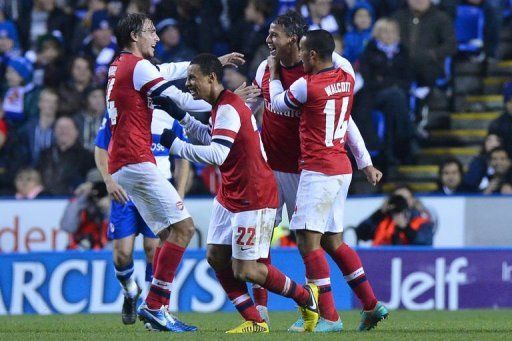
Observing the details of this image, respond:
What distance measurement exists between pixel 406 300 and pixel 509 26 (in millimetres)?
5697

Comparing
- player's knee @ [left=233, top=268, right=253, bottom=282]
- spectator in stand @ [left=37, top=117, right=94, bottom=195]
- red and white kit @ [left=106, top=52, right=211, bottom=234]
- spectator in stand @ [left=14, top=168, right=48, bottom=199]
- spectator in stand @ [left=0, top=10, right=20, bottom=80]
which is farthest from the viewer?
spectator in stand @ [left=0, top=10, right=20, bottom=80]

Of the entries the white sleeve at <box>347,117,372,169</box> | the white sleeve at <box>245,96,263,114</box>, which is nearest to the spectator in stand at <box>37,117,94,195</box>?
the white sleeve at <box>245,96,263,114</box>

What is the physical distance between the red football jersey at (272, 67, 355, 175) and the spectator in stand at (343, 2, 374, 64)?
775cm

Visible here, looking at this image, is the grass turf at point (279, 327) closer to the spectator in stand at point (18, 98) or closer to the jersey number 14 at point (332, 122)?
the jersey number 14 at point (332, 122)

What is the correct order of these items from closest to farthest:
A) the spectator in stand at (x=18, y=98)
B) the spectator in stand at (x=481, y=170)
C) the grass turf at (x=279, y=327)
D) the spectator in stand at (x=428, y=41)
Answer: the grass turf at (x=279, y=327)
the spectator in stand at (x=481, y=170)
the spectator in stand at (x=428, y=41)
the spectator in stand at (x=18, y=98)

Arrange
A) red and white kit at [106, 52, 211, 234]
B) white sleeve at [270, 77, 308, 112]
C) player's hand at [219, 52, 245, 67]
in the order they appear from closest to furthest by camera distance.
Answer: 1. white sleeve at [270, 77, 308, 112]
2. red and white kit at [106, 52, 211, 234]
3. player's hand at [219, 52, 245, 67]

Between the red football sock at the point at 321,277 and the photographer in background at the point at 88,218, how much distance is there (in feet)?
18.6

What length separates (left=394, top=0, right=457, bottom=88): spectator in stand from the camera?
1819 centimetres

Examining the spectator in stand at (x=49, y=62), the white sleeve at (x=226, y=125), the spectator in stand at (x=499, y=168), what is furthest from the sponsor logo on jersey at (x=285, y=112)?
the spectator in stand at (x=49, y=62)

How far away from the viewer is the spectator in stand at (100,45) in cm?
1900

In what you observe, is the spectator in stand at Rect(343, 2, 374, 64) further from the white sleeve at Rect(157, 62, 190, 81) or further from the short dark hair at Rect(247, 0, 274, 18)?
the white sleeve at Rect(157, 62, 190, 81)

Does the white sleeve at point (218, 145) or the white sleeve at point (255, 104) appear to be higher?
the white sleeve at point (255, 104)

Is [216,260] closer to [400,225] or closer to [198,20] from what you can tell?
[400,225]

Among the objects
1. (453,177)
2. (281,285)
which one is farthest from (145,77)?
(453,177)
